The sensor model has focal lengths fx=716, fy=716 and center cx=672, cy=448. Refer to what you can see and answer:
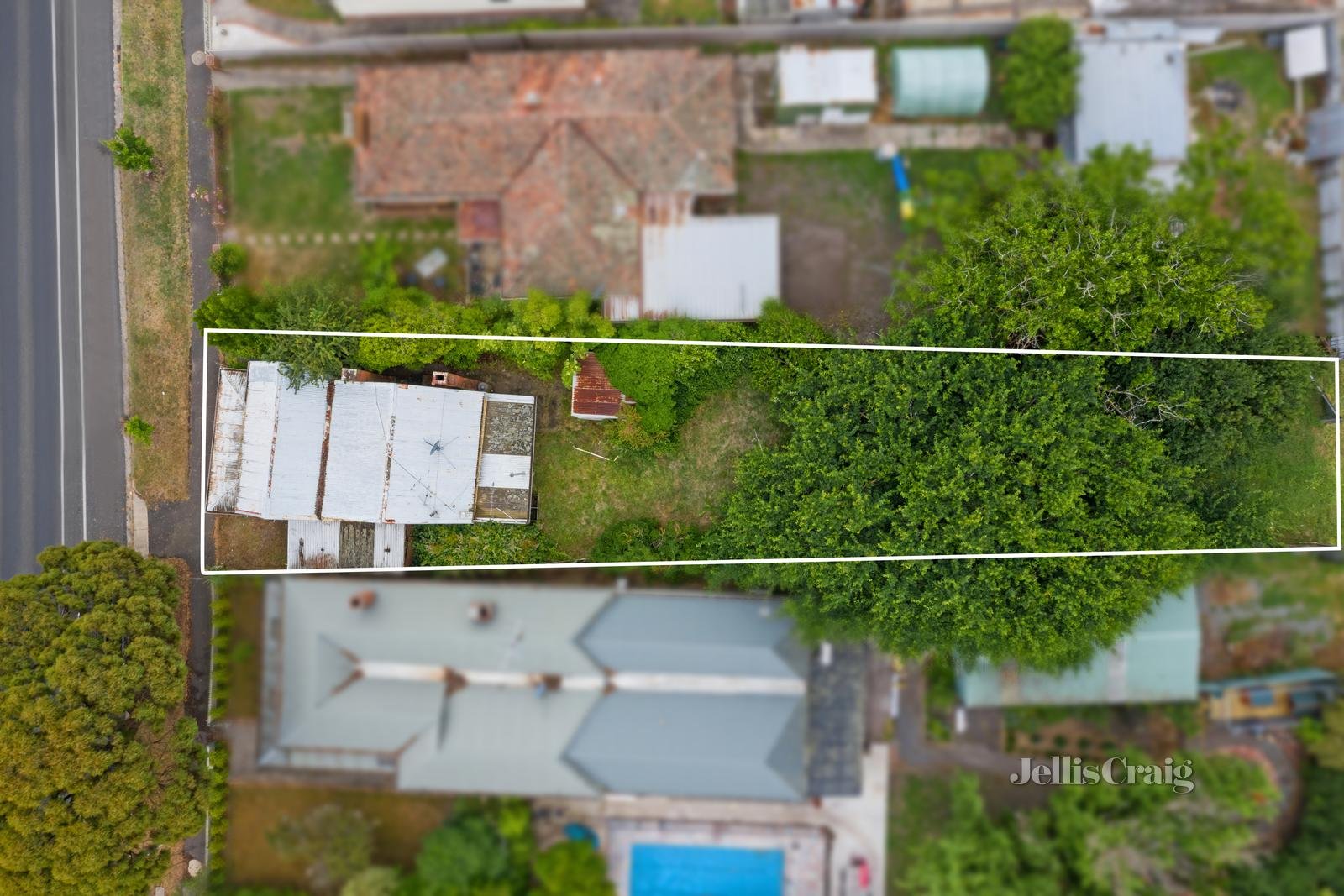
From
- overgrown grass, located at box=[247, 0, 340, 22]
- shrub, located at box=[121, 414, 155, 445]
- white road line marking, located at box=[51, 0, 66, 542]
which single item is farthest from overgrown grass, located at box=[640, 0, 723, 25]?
shrub, located at box=[121, 414, 155, 445]

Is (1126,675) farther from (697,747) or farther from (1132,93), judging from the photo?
(1132,93)

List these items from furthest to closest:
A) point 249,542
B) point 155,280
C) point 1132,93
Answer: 1. point 1132,93
2. point 155,280
3. point 249,542

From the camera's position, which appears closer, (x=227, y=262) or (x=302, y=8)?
(x=227, y=262)

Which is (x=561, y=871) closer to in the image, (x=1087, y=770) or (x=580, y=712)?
(x=580, y=712)

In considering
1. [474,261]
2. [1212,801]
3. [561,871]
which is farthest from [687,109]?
[1212,801]

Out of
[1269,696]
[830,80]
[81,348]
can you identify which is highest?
[830,80]

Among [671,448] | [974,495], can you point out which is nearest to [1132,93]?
[974,495]

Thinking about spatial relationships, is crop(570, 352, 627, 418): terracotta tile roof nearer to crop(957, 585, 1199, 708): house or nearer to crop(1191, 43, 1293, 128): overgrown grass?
crop(957, 585, 1199, 708): house

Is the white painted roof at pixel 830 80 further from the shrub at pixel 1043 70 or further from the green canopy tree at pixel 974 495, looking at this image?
the green canopy tree at pixel 974 495

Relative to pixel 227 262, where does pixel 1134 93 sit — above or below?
above
